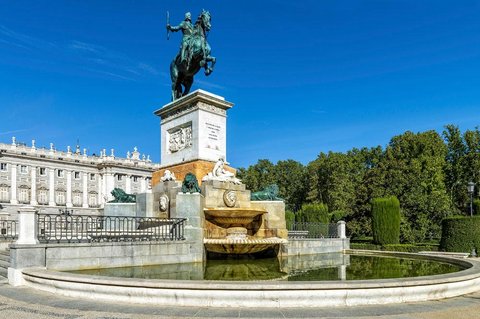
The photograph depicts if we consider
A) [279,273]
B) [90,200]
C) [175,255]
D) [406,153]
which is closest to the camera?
[279,273]

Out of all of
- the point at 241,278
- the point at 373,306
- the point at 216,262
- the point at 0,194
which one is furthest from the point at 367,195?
the point at 0,194

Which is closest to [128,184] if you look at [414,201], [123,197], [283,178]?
[283,178]

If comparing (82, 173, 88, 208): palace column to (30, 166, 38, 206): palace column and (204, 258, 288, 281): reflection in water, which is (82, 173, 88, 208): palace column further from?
(204, 258, 288, 281): reflection in water

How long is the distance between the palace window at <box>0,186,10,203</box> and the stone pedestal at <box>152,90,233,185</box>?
88.8 metres

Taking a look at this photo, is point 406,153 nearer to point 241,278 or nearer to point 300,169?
point 300,169

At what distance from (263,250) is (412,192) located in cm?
2495

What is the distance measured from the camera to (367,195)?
125ft

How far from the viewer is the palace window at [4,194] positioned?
307ft

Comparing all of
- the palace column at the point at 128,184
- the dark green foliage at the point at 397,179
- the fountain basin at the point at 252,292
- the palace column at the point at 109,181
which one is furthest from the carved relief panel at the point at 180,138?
the palace column at the point at 128,184

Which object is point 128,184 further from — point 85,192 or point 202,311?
point 202,311

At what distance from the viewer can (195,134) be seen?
19484 millimetres

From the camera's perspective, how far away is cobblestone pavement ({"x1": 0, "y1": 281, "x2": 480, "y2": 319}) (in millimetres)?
7066

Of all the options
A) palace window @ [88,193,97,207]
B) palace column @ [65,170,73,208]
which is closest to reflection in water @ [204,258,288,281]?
palace column @ [65,170,73,208]

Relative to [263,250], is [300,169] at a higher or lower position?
higher
